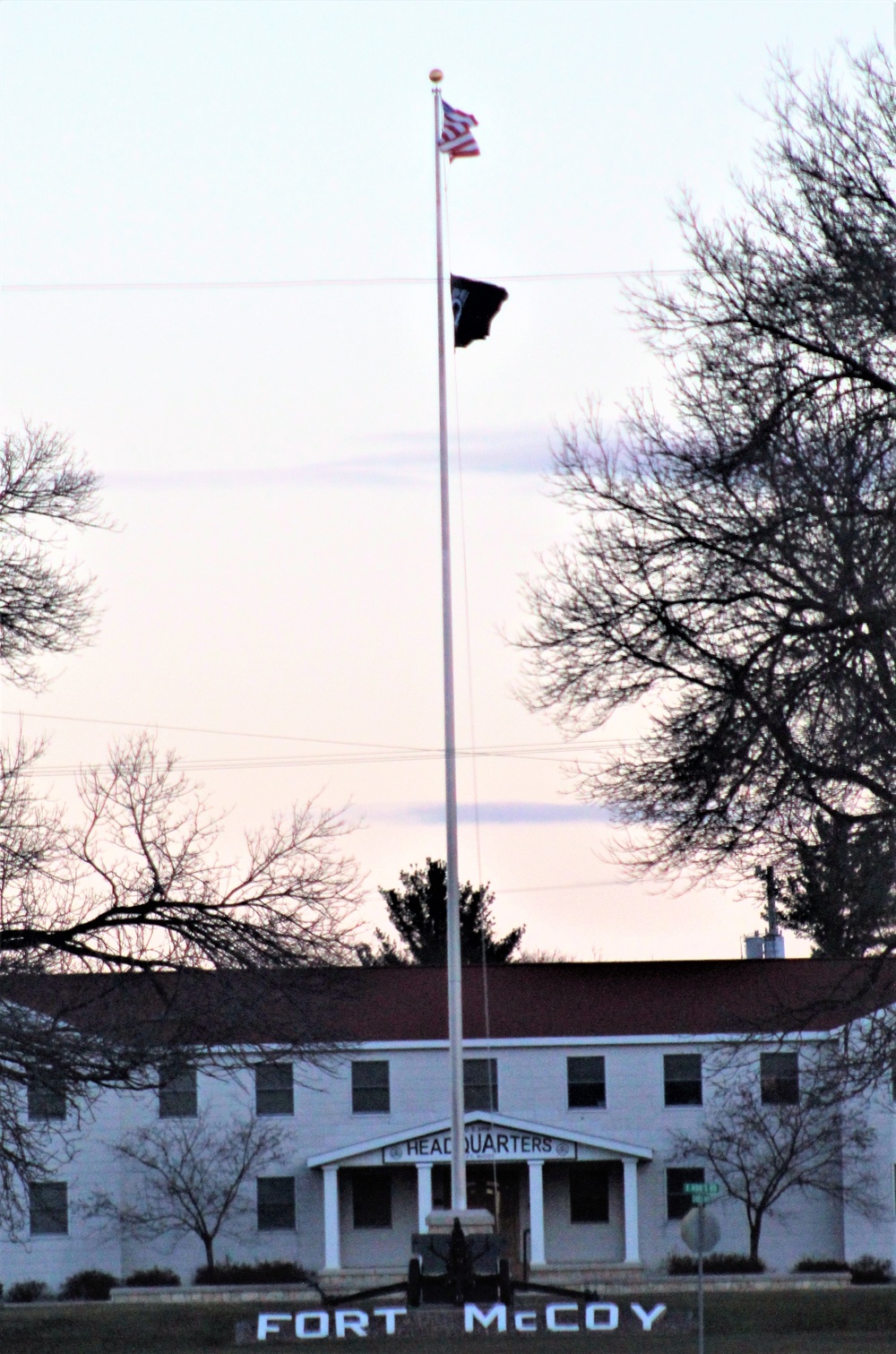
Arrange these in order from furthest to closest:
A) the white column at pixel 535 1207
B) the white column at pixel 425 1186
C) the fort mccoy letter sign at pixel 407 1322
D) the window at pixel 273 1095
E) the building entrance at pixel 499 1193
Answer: the building entrance at pixel 499 1193 < the window at pixel 273 1095 < the white column at pixel 535 1207 < the white column at pixel 425 1186 < the fort mccoy letter sign at pixel 407 1322

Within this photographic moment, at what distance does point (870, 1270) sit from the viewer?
133 feet

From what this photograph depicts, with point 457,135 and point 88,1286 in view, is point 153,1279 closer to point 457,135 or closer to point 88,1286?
point 88,1286

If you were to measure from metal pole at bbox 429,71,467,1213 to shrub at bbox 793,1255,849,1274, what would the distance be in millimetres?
19464

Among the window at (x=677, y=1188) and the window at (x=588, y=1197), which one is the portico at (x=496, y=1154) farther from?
the window at (x=588, y=1197)

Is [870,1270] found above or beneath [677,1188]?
beneath

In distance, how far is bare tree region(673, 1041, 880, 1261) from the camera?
1585 inches

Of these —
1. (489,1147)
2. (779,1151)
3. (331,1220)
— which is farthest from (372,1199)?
(779,1151)

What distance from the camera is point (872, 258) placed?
55.5 feet

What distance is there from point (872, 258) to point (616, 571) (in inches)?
205

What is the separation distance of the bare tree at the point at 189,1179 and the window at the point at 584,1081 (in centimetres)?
715

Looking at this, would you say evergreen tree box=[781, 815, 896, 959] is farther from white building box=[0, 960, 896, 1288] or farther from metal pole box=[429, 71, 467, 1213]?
white building box=[0, 960, 896, 1288]

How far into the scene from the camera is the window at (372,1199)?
43.4 metres

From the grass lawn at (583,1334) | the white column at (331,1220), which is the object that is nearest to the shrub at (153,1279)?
the grass lawn at (583,1334)

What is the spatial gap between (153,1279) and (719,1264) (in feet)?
41.8
